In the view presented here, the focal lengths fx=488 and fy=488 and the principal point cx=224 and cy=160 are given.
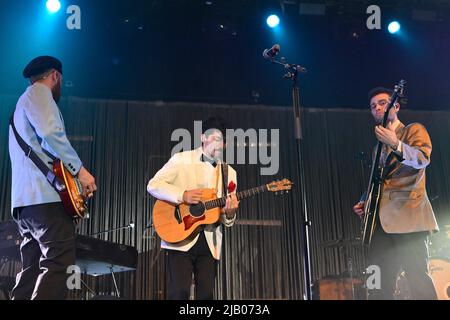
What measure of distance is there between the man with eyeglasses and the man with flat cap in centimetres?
206

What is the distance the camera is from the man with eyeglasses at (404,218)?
132 inches

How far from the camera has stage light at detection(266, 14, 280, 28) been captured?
6.90m

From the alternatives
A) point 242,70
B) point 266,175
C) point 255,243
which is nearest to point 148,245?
point 255,243

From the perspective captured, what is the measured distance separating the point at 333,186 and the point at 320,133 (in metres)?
1.01

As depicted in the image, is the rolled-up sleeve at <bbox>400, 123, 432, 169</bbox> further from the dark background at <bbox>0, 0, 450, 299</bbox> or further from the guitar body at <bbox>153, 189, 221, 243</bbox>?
the dark background at <bbox>0, 0, 450, 299</bbox>

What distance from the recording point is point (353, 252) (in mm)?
8461

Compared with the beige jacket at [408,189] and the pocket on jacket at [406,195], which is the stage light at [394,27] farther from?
the pocket on jacket at [406,195]

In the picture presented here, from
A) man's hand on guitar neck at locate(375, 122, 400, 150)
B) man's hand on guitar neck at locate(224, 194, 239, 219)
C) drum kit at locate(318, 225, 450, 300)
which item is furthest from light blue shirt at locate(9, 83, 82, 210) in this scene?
drum kit at locate(318, 225, 450, 300)

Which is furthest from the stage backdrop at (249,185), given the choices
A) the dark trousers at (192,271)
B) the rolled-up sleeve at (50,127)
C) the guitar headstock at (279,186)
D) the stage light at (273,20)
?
the rolled-up sleeve at (50,127)

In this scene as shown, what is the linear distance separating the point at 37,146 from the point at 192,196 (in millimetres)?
1217

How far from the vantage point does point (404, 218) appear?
11.3 ft

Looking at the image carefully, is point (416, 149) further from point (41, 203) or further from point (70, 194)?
point (41, 203)

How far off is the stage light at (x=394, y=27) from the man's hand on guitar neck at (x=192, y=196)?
180 inches

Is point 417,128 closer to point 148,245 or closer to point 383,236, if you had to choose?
point 383,236
